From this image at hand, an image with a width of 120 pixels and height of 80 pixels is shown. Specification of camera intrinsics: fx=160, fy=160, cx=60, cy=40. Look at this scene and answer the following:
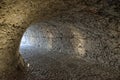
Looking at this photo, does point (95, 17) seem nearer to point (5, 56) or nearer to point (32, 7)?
point (32, 7)

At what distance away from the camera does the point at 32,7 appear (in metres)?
4.07

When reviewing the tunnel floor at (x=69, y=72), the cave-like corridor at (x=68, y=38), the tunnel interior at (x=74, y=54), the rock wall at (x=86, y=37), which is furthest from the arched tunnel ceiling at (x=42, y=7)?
the tunnel floor at (x=69, y=72)

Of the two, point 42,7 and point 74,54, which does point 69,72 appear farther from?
point 74,54

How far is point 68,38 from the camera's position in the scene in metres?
9.44

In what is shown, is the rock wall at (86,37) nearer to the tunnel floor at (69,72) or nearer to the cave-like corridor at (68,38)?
the cave-like corridor at (68,38)

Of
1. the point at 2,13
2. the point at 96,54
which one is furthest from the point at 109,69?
the point at 2,13

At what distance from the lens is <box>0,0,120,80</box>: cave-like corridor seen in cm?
404

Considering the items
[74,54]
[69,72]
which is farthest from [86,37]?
[69,72]

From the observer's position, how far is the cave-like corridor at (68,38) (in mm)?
4035

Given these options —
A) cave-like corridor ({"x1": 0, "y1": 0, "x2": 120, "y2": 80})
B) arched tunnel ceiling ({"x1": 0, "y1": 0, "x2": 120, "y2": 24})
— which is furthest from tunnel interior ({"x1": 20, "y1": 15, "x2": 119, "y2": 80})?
arched tunnel ceiling ({"x1": 0, "y1": 0, "x2": 120, "y2": 24})

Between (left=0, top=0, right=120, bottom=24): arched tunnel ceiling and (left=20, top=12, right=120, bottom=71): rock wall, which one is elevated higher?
(left=0, top=0, right=120, bottom=24): arched tunnel ceiling

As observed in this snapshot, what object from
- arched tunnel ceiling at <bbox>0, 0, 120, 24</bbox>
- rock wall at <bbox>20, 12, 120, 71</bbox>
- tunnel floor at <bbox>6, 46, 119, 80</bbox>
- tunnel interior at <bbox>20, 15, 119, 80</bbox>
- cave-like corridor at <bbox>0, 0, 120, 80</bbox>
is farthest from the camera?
tunnel interior at <bbox>20, 15, 119, 80</bbox>

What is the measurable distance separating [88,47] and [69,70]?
208 cm

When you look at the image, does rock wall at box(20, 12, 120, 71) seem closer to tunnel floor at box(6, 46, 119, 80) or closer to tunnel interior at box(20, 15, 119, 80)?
tunnel interior at box(20, 15, 119, 80)
